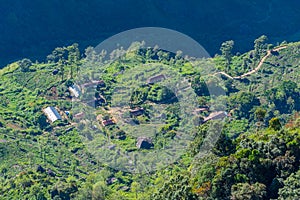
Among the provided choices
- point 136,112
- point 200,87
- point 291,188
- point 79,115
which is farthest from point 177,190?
point 200,87

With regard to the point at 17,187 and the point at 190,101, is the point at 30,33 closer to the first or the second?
the point at 190,101

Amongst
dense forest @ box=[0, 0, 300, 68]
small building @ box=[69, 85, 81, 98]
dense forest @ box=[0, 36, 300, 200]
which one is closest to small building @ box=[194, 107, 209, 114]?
dense forest @ box=[0, 36, 300, 200]

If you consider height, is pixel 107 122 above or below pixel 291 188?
above

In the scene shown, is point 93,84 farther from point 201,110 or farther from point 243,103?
point 243,103

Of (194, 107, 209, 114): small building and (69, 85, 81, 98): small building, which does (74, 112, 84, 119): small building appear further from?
(194, 107, 209, 114): small building

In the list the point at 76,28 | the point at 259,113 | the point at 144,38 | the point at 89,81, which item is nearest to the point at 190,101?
the point at 89,81

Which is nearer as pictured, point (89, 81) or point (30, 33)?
point (89, 81)
